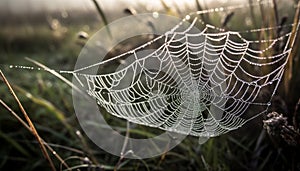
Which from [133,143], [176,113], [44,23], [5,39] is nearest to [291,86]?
[176,113]

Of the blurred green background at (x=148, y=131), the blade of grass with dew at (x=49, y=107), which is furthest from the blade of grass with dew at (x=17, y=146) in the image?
the blade of grass with dew at (x=49, y=107)

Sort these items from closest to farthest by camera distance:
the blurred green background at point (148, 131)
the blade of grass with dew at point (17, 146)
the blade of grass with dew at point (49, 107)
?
the blurred green background at point (148, 131) → the blade of grass with dew at point (49, 107) → the blade of grass with dew at point (17, 146)

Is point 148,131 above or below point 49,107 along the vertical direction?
below

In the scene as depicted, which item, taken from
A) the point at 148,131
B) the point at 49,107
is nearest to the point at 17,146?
the point at 49,107

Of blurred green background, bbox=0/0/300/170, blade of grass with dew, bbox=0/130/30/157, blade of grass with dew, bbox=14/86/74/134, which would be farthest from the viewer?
blade of grass with dew, bbox=0/130/30/157

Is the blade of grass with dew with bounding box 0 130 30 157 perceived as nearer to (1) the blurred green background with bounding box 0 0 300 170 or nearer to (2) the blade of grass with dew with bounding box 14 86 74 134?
(1) the blurred green background with bounding box 0 0 300 170

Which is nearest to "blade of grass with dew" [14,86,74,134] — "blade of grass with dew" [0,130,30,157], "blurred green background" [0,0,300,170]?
"blurred green background" [0,0,300,170]

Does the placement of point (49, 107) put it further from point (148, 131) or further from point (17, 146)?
point (148, 131)

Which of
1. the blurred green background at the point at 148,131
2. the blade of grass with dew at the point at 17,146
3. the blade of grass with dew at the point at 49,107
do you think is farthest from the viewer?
the blade of grass with dew at the point at 17,146

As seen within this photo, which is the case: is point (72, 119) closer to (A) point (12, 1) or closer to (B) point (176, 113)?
(B) point (176, 113)

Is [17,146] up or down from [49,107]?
down

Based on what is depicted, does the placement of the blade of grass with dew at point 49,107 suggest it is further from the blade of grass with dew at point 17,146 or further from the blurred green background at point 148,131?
the blade of grass with dew at point 17,146
